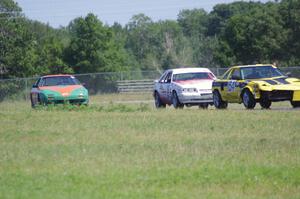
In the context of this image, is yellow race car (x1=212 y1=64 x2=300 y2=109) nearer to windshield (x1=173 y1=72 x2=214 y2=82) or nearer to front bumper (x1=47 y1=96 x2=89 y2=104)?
windshield (x1=173 y1=72 x2=214 y2=82)

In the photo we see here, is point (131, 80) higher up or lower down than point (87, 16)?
lower down

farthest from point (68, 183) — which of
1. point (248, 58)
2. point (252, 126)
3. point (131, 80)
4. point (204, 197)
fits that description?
point (248, 58)

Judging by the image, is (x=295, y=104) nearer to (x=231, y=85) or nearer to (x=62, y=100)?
(x=231, y=85)

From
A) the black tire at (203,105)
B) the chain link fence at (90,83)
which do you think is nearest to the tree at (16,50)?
the chain link fence at (90,83)

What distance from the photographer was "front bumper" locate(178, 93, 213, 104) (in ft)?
88.1

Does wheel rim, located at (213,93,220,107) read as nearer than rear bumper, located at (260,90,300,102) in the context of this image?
No

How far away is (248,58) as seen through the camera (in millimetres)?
59875

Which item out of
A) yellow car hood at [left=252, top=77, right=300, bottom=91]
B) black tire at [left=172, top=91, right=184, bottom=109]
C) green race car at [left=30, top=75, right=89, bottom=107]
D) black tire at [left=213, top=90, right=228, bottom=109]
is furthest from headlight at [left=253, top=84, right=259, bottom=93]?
green race car at [left=30, top=75, right=89, bottom=107]

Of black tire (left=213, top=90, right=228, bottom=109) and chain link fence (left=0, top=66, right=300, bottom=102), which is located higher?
black tire (left=213, top=90, right=228, bottom=109)

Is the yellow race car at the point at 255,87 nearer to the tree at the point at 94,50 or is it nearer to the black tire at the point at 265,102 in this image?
the black tire at the point at 265,102

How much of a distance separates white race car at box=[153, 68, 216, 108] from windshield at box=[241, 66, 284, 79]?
2749 millimetres

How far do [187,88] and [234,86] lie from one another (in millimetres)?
2515

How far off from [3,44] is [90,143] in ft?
134

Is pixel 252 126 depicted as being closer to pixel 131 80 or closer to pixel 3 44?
pixel 131 80
